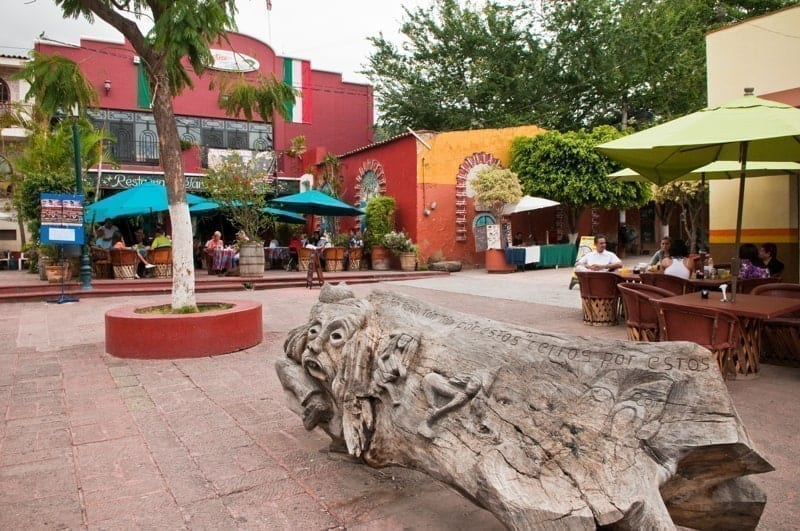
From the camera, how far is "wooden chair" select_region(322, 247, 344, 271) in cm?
1509

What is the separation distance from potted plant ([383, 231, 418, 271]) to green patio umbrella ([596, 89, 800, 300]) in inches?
389

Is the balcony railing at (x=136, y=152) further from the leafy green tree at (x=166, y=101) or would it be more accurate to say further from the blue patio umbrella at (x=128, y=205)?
the leafy green tree at (x=166, y=101)

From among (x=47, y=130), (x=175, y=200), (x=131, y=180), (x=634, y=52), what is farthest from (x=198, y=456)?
(x=634, y=52)

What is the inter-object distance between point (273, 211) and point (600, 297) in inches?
443

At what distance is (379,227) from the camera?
16.5 meters

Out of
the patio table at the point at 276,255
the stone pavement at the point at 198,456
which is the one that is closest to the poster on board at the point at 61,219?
the stone pavement at the point at 198,456

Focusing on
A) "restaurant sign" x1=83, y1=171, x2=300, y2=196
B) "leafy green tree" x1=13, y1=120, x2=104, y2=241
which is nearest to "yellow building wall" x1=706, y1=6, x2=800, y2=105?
"leafy green tree" x1=13, y1=120, x2=104, y2=241

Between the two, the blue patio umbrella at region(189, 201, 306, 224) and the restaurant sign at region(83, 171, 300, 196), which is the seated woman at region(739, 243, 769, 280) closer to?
the blue patio umbrella at region(189, 201, 306, 224)

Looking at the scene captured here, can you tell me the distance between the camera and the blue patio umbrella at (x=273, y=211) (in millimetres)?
14055

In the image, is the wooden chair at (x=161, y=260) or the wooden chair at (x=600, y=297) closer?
the wooden chair at (x=600, y=297)

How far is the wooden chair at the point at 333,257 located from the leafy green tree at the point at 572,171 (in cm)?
595

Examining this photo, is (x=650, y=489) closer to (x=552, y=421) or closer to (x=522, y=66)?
(x=552, y=421)

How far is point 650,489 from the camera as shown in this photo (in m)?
1.78

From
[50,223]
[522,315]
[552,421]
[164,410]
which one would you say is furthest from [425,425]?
[50,223]
